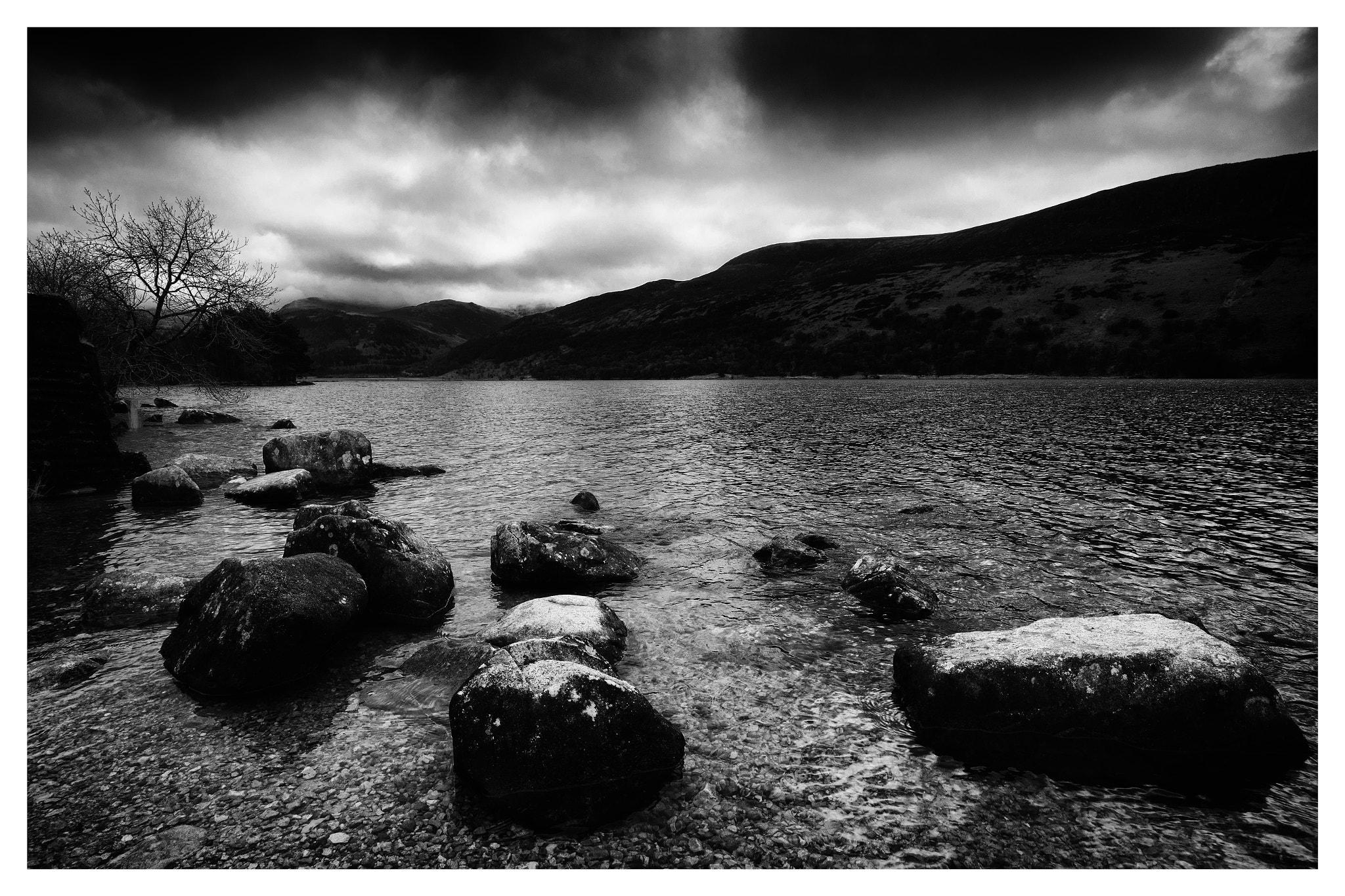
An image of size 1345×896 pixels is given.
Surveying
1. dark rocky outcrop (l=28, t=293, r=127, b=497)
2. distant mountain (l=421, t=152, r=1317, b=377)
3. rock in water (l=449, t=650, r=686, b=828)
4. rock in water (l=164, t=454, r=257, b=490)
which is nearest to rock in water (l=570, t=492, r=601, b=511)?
rock in water (l=449, t=650, r=686, b=828)

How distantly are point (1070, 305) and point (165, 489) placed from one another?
139 m

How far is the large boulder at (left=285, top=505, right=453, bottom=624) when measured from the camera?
30.9ft

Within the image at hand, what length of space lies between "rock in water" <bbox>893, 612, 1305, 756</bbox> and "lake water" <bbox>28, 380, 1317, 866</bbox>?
1.73 ft

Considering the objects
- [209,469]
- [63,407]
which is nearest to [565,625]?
[209,469]

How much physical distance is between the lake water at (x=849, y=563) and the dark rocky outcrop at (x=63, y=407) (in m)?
1.72

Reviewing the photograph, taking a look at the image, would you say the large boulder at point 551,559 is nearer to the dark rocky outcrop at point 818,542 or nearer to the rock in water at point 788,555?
the rock in water at point 788,555

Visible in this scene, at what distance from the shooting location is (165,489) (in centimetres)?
1695

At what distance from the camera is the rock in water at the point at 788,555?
468 inches

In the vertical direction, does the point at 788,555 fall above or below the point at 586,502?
below

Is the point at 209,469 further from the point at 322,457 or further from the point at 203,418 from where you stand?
the point at 203,418

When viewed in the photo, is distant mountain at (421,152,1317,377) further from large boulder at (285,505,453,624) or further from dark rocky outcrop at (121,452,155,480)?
dark rocky outcrop at (121,452,155,480)

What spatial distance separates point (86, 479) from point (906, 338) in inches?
5128
